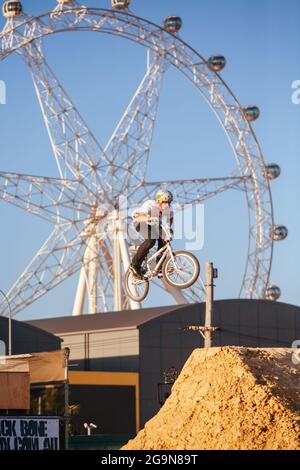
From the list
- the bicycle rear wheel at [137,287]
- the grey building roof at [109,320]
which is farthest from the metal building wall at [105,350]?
the bicycle rear wheel at [137,287]

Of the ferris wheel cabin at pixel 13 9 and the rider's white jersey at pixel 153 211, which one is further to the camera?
the ferris wheel cabin at pixel 13 9

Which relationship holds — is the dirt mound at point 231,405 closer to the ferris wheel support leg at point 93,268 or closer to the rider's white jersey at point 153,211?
the rider's white jersey at point 153,211

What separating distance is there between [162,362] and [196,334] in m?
2.87

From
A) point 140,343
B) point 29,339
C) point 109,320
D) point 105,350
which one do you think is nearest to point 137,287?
point 140,343

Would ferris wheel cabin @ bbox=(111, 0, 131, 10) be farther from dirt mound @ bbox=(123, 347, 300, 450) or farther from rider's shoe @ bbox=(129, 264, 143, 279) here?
dirt mound @ bbox=(123, 347, 300, 450)

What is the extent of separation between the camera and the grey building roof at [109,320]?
71.1m

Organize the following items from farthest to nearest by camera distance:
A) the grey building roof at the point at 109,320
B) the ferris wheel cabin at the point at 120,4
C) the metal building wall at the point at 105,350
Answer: the grey building roof at the point at 109,320
the ferris wheel cabin at the point at 120,4
the metal building wall at the point at 105,350

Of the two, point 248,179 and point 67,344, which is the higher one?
point 248,179

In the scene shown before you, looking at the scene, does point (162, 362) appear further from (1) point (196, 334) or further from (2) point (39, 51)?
(2) point (39, 51)

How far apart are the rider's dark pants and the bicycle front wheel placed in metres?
0.45

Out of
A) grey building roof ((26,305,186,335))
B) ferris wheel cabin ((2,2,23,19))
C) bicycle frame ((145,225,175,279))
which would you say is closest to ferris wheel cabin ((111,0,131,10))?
ferris wheel cabin ((2,2,23,19))

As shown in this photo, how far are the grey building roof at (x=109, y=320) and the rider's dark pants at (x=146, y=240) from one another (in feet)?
126
